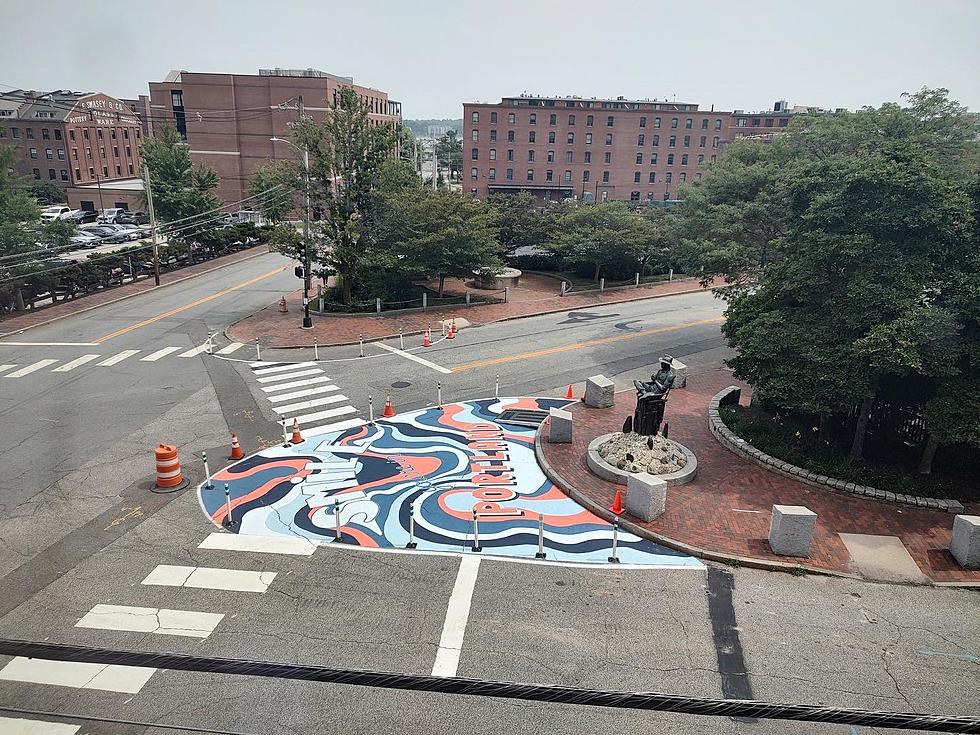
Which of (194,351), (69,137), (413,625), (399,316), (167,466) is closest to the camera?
(413,625)

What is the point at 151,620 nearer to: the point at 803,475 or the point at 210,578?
the point at 210,578

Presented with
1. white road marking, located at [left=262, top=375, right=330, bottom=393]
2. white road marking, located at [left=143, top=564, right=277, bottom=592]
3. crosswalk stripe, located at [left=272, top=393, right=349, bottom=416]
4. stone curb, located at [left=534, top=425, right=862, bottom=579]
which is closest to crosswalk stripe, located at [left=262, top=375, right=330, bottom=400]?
white road marking, located at [left=262, top=375, right=330, bottom=393]

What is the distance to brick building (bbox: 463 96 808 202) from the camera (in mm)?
81562

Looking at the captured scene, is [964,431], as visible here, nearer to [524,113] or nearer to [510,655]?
[510,655]

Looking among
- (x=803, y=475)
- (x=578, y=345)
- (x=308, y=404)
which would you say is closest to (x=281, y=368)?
(x=308, y=404)

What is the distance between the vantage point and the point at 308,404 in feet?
70.1

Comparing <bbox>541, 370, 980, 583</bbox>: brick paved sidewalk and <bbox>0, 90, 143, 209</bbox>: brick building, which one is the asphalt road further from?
<bbox>0, 90, 143, 209</bbox>: brick building

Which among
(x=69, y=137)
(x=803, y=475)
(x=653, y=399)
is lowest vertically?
(x=803, y=475)

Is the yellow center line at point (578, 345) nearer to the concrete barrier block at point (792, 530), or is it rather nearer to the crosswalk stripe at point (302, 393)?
the crosswalk stripe at point (302, 393)

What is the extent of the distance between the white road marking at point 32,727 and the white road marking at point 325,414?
450 inches

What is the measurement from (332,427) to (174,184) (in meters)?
38.5

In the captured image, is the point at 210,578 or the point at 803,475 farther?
the point at 803,475

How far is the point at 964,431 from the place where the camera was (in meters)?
13.4

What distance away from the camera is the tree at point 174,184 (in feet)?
157
